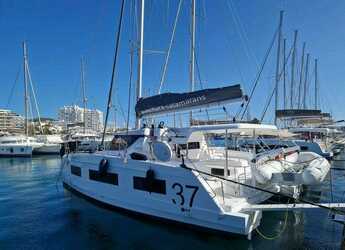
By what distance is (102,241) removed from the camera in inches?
291

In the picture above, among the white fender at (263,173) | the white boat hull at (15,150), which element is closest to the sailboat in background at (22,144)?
→ the white boat hull at (15,150)

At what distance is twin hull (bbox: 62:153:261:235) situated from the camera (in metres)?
6.88

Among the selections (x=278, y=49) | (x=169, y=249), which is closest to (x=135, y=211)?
(x=169, y=249)

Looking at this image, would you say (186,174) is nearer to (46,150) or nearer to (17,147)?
(46,150)

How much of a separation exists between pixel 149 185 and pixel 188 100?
297 cm

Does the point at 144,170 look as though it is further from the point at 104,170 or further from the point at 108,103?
the point at 108,103

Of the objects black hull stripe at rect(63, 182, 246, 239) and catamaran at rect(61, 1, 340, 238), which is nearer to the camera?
black hull stripe at rect(63, 182, 246, 239)

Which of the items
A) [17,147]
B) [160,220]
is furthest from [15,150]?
[160,220]

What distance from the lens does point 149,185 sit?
8172 mm

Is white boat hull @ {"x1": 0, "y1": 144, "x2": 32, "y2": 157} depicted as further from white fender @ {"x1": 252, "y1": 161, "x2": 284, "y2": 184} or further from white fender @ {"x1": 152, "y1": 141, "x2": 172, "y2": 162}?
white fender @ {"x1": 252, "y1": 161, "x2": 284, "y2": 184}

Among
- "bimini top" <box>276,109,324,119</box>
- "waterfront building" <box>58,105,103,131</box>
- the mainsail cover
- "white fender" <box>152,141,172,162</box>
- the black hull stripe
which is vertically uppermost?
"waterfront building" <box>58,105,103,131</box>

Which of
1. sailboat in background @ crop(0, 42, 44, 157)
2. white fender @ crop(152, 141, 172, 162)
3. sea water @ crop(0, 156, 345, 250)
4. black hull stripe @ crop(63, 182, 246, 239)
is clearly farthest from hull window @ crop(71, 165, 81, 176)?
sailboat in background @ crop(0, 42, 44, 157)

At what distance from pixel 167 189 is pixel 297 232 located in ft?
12.5

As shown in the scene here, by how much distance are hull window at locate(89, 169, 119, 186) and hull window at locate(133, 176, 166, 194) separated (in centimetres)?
97
